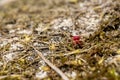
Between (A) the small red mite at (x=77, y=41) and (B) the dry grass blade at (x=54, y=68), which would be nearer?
(B) the dry grass blade at (x=54, y=68)

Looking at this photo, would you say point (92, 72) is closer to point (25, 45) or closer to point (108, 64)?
point (108, 64)

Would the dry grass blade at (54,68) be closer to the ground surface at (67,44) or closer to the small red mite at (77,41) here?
the ground surface at (67,44)

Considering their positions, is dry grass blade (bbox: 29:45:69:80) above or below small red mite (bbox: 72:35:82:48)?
below

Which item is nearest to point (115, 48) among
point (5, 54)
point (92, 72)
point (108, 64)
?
point (108, 64)

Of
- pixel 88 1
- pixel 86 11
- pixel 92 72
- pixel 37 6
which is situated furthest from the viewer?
pixel 37 6

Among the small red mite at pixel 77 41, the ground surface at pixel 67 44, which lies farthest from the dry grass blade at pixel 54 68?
the small red mite at pixel 77 41

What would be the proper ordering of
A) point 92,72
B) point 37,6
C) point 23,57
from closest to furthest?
point 92,72, point 23,57, point 37,6

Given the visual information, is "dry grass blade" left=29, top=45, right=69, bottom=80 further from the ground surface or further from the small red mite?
the small red mite

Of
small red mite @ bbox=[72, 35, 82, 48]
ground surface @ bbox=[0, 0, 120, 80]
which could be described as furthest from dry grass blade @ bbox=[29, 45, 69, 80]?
small red mite @ bbox=[72, 35, 82, 48]
